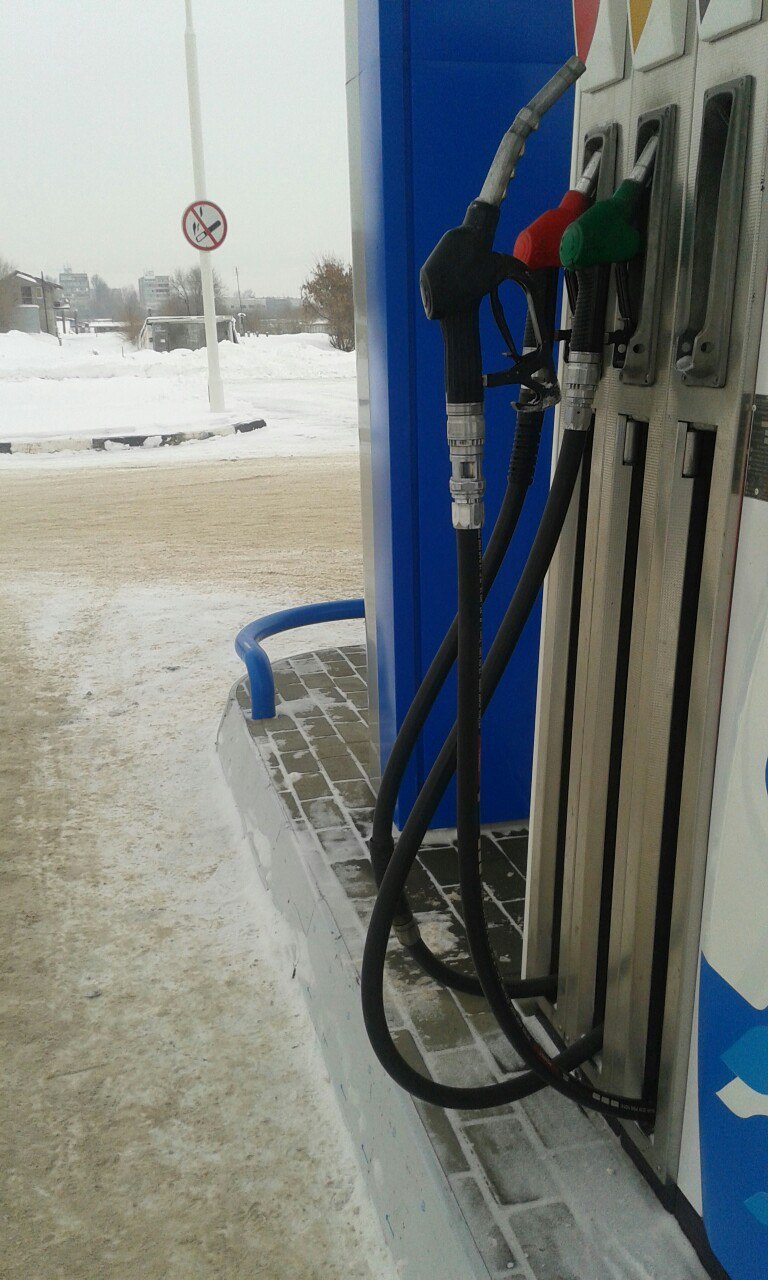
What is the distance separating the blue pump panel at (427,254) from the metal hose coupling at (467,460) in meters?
1.04

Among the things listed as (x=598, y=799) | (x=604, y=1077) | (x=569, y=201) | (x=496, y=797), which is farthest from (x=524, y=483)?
(x=496, y=797)

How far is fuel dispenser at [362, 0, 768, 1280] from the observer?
4.08 ft

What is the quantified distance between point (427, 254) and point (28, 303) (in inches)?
2470

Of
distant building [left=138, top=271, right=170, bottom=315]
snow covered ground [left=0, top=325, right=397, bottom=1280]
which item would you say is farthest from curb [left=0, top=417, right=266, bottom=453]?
distant building [left=138, top=271, right=170, bottom=315]

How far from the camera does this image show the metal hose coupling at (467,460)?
139cm

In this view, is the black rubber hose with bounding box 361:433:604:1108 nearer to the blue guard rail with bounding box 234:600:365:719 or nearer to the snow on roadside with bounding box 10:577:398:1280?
the snow on roadside with bounding box 10:577:398:1280

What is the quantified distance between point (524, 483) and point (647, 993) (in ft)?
2.56

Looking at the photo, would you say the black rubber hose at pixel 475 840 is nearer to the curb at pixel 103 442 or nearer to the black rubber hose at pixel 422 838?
the black rubber hose at pixel 422 838

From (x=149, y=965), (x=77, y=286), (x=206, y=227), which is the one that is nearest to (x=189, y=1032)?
(x=149, y=965)

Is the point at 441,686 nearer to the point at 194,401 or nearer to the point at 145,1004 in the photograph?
the point at 145,1004

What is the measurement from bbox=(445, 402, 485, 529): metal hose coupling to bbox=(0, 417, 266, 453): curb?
1279 centimetres

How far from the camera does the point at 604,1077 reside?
1.67m

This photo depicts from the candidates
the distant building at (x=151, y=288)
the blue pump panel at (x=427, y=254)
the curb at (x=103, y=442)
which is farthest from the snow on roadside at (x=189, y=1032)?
the distant building at (x=151, y=288)

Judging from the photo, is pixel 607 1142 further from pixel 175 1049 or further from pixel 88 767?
pixel 88 767
